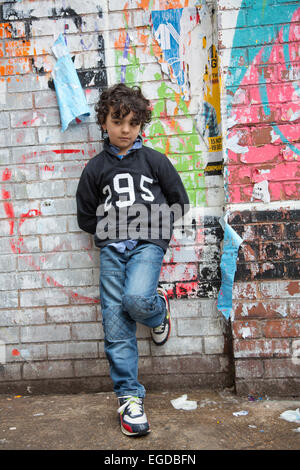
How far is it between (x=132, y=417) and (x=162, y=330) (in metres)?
0.65

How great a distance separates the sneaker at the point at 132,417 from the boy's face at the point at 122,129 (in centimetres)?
145

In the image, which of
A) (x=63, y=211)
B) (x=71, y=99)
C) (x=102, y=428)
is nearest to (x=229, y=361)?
(x=102, y=428)

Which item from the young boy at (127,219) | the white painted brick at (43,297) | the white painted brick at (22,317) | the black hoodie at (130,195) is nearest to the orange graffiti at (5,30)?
the young boy at (127,219)

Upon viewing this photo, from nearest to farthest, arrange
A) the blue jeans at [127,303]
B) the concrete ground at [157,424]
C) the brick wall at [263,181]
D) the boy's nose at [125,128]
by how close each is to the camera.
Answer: the concrete ground at [157,424] → the blue jeans at [127,303] → the boy's nose at [125,128] → the brick wall at [263,181]

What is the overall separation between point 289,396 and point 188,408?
0.64 metres

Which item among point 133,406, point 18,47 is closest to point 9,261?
point 133,406

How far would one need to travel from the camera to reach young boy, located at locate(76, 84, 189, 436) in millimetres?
2262

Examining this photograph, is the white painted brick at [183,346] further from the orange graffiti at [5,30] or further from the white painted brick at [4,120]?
the orange graffiti at [5,30]

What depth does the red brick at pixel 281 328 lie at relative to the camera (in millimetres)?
2504

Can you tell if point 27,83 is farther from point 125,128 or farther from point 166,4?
point 166,4

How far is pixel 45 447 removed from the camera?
2.04 m

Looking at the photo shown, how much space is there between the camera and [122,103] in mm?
2318

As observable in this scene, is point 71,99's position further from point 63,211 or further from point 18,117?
point 63,211

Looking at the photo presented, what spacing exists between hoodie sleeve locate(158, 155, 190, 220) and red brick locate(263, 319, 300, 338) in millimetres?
936
